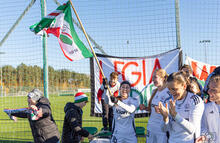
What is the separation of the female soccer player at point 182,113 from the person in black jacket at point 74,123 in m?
1.47

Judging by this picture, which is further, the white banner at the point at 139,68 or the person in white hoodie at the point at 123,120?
the white banner at the point at 139,68

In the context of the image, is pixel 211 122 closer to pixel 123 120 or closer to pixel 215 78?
pixel 215 78

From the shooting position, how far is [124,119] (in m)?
3.51

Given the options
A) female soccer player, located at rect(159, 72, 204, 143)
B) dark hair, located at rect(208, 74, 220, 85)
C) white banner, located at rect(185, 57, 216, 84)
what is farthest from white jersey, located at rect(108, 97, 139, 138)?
white banner, located at rect(185, 57, 216, 84)

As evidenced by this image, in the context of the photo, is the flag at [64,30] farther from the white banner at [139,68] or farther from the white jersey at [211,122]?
the white jersey at [211,122]

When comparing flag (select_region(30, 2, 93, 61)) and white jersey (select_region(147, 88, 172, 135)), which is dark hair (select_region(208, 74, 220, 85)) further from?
flag (select_region(30, 2, 93, 61))

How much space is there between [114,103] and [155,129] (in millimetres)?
819

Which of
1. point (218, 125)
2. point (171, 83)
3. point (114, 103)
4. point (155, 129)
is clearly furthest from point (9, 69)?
point (218, 125)

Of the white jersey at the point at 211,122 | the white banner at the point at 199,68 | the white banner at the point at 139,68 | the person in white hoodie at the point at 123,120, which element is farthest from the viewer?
the white banner at the point at 139,68

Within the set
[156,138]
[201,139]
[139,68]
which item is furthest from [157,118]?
[139,68]

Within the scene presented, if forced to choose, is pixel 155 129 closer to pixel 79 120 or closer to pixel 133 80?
pixel 79 120

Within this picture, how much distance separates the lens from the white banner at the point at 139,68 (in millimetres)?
5832

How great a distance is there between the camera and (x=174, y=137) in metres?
2.41

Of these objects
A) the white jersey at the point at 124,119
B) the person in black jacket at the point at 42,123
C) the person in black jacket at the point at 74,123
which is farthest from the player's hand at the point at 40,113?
the white jersey at the point at 124,119
